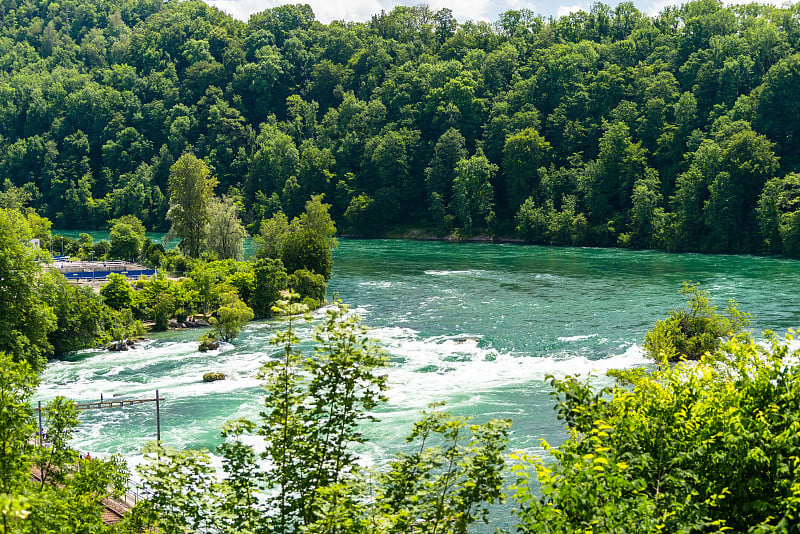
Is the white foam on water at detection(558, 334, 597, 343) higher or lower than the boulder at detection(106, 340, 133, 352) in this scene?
higher

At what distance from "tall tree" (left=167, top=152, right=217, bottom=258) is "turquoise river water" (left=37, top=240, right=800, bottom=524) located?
15.5 m

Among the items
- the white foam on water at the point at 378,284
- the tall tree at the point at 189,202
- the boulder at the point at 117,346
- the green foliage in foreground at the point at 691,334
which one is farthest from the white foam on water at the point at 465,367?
the tall tree at the point at 189,202

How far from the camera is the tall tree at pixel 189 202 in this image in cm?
7731

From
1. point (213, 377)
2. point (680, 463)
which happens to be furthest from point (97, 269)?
point (680, 463)

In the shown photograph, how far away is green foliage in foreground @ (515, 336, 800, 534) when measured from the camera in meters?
10.8

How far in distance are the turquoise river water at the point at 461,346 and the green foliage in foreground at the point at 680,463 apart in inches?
241

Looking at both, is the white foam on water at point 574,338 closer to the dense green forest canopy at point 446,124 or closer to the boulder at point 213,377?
the boulder at point 213,377

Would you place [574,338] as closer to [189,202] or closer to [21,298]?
[21,298]

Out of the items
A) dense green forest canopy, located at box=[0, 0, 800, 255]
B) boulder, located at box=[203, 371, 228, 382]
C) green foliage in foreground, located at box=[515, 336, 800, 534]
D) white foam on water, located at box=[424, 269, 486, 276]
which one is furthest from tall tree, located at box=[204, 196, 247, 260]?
green foliage in foreground, located at box=[515, 336, 800, 534]

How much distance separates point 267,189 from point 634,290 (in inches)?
3979

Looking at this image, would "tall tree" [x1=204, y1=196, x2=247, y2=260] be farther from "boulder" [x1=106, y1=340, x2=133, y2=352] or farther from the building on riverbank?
"boulder" [x1=106, y1=340, x2=133, y2=352]

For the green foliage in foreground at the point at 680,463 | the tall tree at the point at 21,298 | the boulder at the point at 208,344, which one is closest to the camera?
the green foliage in foreground at the point at 680,463

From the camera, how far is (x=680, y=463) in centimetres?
1338

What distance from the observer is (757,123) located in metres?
108
